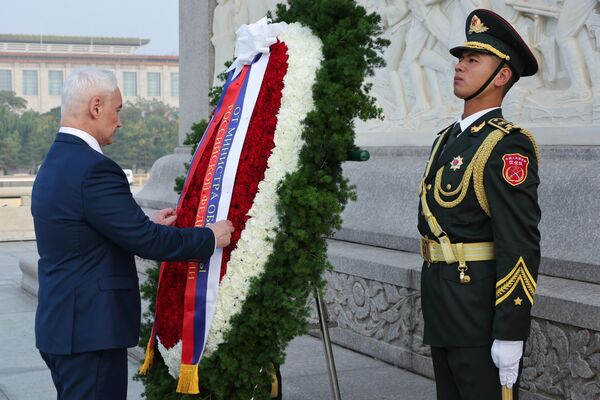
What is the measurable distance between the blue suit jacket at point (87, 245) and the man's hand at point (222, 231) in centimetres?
5

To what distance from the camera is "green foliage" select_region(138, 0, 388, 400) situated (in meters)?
2.27

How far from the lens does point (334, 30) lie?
7.73 feet

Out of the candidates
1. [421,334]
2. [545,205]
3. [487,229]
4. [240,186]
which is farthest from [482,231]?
[421,334]

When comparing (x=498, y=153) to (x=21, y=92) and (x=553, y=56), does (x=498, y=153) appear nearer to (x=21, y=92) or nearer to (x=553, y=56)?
(x=553, y=56)

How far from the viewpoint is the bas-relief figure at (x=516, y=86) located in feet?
11.9

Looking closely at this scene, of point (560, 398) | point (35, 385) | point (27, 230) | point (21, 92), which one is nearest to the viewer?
point (560, 398)

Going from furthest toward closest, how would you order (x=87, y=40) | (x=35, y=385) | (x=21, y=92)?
1. (x=87, y=40)
2. (x=21, y=92)
3. (x=35, y=385)

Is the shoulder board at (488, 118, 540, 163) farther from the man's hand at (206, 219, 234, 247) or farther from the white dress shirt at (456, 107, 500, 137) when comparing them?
the man's hand at (206, 219, 234, 247)

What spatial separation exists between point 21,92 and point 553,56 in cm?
7766

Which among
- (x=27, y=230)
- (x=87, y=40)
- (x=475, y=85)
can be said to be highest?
(x=87, y=40)

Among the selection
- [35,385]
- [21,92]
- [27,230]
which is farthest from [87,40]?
[35,385]

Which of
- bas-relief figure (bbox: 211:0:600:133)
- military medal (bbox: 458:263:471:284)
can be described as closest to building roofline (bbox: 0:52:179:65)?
bas-relief figure (bbox: 211:0:600:133)

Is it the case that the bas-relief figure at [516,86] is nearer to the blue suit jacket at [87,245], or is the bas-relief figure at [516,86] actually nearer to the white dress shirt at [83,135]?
the blue suit jacket at [87,245]

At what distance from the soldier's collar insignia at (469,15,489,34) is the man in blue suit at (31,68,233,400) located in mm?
931
